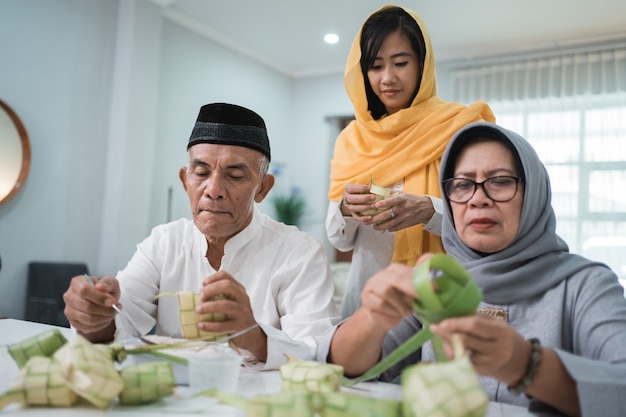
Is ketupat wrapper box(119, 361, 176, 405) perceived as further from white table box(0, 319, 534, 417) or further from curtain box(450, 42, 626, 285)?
curtain box(450, 42, 626, 285)

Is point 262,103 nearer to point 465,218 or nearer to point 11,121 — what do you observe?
point 11,121

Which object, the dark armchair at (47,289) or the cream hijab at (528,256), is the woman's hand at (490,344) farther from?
the dark armchair at (47,289)

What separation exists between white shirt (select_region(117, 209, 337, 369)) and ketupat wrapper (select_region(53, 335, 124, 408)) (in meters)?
0.69

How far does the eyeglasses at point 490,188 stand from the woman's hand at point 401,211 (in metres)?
0.37

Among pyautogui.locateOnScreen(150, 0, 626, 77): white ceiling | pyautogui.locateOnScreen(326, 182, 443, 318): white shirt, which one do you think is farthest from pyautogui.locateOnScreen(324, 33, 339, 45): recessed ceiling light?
pyautogui.locateOnScreen(326, 182, 443, 318): white shirt

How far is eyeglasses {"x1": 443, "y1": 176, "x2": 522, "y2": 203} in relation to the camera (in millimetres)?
1446

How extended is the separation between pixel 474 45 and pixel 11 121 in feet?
18.1

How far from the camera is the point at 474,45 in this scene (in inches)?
268

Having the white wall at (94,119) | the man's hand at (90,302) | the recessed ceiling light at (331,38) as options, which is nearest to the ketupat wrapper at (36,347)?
the man's hand at (90,302)

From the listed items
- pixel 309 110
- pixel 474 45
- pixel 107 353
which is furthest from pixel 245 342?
pixel 309 110

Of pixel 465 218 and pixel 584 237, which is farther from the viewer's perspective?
pixel 584 237

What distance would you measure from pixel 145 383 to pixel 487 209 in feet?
3.26

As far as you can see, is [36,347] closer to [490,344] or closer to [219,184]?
[219,184]

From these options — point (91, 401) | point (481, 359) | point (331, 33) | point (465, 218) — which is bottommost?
point (91, 401)
